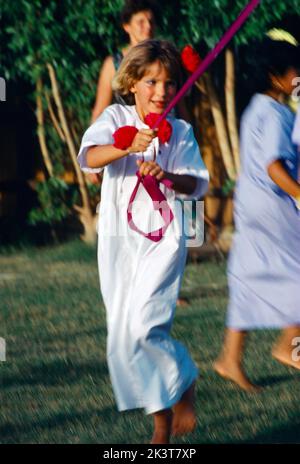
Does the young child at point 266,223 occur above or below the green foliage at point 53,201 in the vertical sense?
above

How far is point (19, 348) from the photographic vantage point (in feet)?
22.8

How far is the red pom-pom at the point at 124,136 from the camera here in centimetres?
483

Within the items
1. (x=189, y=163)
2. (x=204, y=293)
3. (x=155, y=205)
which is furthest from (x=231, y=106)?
(x=155, y=205)

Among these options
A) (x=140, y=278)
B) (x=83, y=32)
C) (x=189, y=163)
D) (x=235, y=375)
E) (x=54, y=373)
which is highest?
(x=189, y=163)

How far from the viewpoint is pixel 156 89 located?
5035 mm

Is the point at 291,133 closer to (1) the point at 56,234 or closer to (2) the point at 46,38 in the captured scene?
(2) the point at 46,38

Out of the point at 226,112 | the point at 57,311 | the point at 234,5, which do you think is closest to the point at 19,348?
the point at 57,311

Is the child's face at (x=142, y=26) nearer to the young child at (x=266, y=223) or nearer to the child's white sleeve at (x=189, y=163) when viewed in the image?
the young child at (x=266, y=223)

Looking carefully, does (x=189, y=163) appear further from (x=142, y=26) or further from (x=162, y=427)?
(x=142, y=26)

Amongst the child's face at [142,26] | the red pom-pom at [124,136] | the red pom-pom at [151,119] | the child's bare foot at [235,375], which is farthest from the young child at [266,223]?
the child's face at [142,26]

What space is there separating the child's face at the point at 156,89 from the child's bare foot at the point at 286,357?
1785 mm

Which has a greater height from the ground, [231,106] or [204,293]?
[231,106]

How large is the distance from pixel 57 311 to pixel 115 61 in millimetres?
1522

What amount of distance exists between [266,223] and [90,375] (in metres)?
1.07
